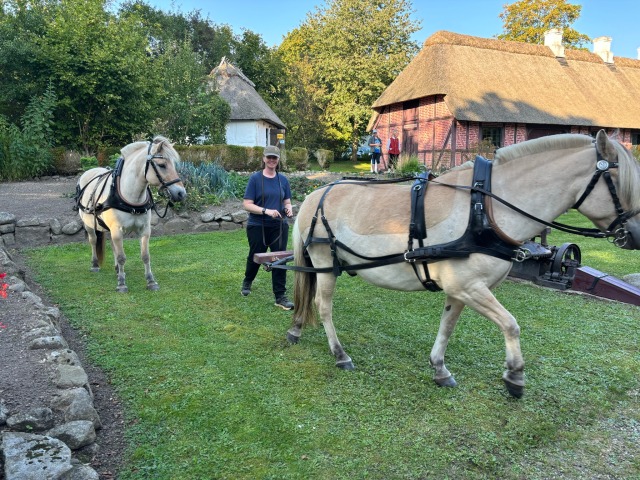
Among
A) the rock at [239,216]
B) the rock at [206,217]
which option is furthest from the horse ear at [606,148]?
the rock at [206,217]

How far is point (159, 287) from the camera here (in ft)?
21.9

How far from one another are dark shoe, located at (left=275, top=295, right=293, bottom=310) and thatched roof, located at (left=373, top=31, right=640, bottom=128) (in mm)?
18251

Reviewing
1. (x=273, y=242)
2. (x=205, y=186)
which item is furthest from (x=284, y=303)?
(x=205, y=186)

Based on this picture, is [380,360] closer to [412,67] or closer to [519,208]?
[519,208]

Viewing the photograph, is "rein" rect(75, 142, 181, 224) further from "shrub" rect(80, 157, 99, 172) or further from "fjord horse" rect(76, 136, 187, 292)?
"shrub" rect(80, 157, 99, 172)

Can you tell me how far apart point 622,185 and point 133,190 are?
218 inches

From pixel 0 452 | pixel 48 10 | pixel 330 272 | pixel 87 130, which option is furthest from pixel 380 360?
pixel 48 10

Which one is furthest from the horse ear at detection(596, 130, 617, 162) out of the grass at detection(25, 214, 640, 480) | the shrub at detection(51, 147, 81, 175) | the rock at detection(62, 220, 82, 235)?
the shrub at detection(51, 147, 81, 175)

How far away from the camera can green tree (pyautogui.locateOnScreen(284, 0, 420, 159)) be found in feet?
115

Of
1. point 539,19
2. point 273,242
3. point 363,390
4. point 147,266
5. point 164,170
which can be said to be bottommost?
point 363,390

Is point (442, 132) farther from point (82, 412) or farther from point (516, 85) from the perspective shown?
point (82, 412)

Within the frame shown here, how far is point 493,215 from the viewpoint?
10.3 feet

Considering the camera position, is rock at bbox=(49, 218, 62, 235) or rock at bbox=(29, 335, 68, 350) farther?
rock at bbox=(49, 218, 62, 235)

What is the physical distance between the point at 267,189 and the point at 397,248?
2.48 m
